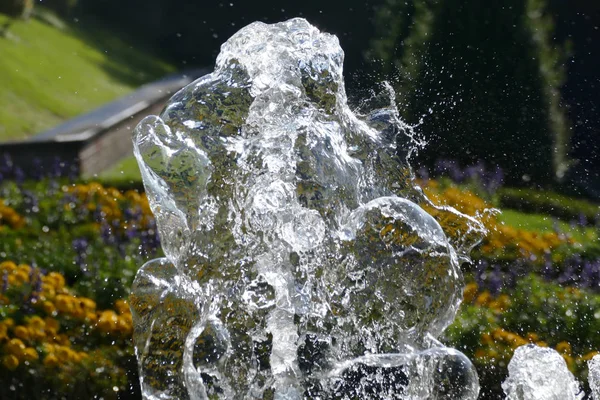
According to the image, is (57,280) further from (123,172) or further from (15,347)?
(123,172)

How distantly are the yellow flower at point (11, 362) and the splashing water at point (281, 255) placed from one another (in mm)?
1506

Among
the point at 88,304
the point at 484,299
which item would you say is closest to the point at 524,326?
the point at 484,299

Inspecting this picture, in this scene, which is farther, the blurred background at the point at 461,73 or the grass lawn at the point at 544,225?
the blurred background at the point at 461,73

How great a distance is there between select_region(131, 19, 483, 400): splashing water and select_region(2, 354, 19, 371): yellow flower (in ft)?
4.94

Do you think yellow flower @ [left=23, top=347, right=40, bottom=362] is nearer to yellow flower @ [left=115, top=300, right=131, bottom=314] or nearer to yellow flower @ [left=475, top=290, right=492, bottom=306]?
yellow flower @ [left=115, top=300, right=131, bottom=314]

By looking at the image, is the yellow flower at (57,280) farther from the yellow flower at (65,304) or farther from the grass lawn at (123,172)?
the grass lawn at (123,172)

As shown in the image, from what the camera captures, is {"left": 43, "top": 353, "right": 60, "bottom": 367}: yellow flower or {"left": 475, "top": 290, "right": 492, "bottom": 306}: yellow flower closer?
{"left": 43, "top": 353, "right": 60, "bottom": 367}: yellow flower

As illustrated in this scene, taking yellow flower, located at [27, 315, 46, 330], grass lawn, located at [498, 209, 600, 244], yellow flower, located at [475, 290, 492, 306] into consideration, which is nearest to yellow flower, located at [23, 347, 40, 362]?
yellow flower, located at [27, 315, 46, 330]

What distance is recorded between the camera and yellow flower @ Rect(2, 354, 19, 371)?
128 inches

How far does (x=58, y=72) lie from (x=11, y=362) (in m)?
5.39

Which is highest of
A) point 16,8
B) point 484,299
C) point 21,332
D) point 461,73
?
point 16,8

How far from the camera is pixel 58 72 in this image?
8172 millimetres

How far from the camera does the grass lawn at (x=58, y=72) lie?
7500 mm

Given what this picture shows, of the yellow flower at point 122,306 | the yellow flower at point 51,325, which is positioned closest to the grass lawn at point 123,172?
the yellow flower at point 122,306
